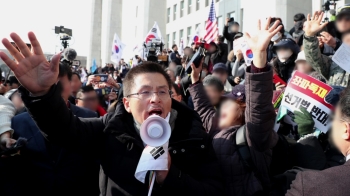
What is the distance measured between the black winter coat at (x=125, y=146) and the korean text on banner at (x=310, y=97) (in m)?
1.38

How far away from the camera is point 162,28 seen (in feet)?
120

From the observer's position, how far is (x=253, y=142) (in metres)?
2.67

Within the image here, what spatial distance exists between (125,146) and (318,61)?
10.5 feet

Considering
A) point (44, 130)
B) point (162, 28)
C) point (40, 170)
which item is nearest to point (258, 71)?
point (44, 130)

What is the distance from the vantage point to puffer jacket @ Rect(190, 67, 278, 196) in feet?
8.08

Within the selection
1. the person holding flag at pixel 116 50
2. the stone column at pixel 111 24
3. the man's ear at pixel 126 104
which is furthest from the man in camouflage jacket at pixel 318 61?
the stone column at pixel 111 24

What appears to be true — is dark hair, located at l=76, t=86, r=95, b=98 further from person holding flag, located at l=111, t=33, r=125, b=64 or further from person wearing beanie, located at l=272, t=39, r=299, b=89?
person holding flag, located at l=111, t=33, r=125, b=64

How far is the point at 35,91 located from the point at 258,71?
1.33 metres

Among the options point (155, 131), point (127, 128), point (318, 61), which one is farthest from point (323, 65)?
point (155, 131)

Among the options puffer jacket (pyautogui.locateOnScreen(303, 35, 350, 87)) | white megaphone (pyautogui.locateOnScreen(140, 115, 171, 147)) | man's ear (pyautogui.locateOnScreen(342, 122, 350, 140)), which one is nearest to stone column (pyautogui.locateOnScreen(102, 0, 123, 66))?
puffer jacket (pyautogui.locateOnScreen(303, 35, 350, 87))

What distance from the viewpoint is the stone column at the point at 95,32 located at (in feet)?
150

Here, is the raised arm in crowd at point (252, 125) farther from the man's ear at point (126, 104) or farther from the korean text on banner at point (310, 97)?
the man's ear at point (126, 104)

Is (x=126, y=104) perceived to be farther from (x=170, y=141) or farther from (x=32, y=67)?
(x=32, y=67)

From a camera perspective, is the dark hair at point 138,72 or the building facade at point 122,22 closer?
the dark hair at point 138,72
